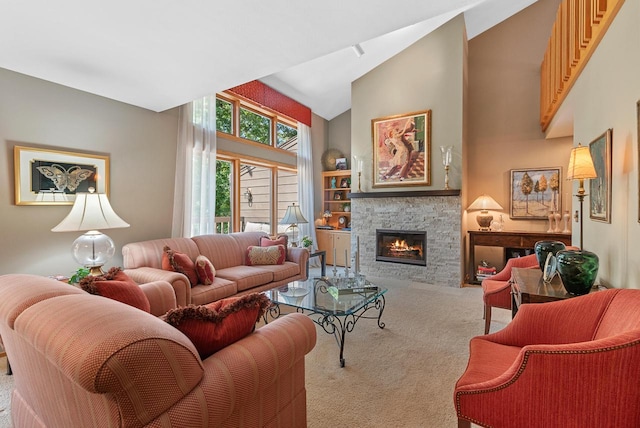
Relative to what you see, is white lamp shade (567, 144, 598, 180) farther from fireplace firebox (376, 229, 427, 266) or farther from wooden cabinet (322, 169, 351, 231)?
wooden cabinet (322, 169, 351, 231)

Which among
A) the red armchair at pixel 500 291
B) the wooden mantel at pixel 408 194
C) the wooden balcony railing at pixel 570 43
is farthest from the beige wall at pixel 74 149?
the wooden balcony railing at pixel 570 43

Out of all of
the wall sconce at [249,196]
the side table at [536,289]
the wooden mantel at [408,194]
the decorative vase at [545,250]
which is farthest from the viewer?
the wall sconce at [249,196]

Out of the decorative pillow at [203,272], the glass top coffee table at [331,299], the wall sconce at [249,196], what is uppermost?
the wall sconce at [249,196]

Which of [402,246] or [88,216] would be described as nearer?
[88,216]

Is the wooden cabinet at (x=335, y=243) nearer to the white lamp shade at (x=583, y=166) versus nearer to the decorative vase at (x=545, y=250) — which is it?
the decorative vase at (x=545, y=250)

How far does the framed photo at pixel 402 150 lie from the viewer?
16.0 ft

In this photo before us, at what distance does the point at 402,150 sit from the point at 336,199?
7.00ft

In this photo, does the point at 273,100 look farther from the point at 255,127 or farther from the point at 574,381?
the point at 574,381

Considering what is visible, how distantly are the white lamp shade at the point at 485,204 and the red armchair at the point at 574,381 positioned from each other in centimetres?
366

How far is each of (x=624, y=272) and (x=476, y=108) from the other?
4.07 metres

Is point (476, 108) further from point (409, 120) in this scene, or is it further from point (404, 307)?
point (404, 307)

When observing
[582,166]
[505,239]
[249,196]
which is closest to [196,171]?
[249,196]

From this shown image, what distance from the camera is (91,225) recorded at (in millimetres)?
2590

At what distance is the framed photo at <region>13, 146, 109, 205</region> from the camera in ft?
9.05
